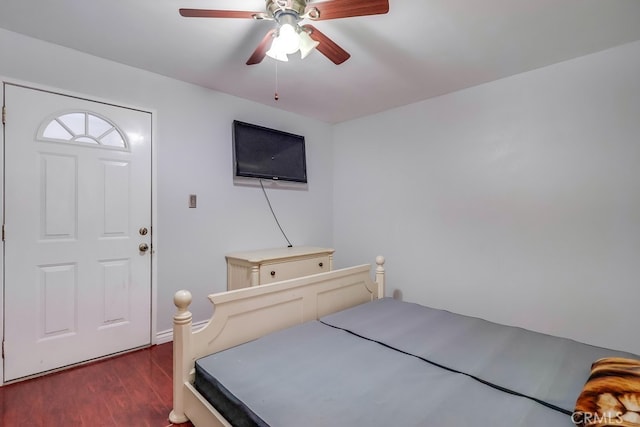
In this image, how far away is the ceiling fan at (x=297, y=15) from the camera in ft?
4.47

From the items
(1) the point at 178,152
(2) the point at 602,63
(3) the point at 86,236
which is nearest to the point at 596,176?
(2) the point at 602,63

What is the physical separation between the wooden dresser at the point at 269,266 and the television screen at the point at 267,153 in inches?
32.8

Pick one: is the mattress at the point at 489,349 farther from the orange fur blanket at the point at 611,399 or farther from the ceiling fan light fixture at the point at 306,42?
the ceiling fan light fixture at the point at 306,42

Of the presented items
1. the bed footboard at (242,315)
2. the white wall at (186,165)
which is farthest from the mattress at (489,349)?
the white wall at (186,165)

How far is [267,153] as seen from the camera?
3.13m

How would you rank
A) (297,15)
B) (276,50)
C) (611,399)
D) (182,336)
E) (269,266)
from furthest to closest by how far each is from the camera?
(269,266), (276,50), (297,15), (182,336), (611,399)

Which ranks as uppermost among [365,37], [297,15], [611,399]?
[365,37]

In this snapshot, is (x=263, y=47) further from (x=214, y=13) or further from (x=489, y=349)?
(x=489, y=349)

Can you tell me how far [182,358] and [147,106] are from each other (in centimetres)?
206

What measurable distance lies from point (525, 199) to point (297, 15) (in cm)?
222

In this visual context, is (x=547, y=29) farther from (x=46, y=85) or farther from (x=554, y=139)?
(x=46, y=85)

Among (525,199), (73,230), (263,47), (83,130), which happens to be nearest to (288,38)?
(263,47)

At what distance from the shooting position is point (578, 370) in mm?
1211

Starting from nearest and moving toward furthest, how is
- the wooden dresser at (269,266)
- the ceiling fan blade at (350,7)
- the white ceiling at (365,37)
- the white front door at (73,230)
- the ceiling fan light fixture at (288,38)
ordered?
the ceiling fan blade at (350,7) < the ceiling fan light fixture at (288,38) < the white ceiling at (365,37) < the white front door at (73,230) < the wooden dresser at (269,266)
